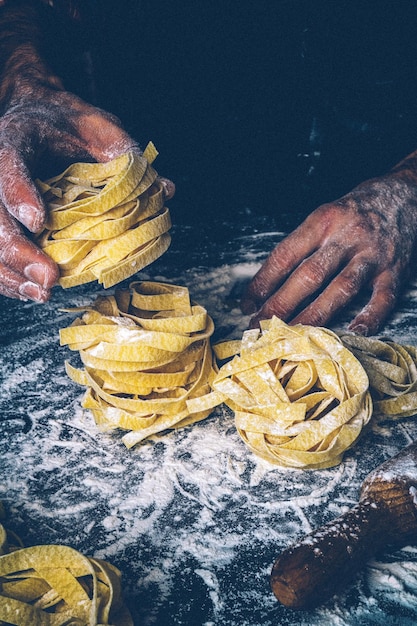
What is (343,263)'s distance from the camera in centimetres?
300

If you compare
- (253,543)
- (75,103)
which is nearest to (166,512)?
(253,543)

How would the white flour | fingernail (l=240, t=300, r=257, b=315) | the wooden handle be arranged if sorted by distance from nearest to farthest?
the wooden handle
the white flour
fingernail (l=240, t=300, r=257, b=315)

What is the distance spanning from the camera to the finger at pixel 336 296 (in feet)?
9.39

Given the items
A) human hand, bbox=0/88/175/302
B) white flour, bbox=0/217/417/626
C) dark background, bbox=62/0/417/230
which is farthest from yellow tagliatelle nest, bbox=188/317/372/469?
dark background, bbox=62/0/417/230

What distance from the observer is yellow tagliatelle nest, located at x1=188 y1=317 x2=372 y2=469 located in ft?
7.15

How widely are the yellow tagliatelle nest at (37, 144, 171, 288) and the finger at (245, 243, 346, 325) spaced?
74 cm

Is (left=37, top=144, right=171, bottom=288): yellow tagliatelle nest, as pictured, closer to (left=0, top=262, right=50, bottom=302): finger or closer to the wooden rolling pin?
(left=0, top=262, right=50, bottom=302): finger

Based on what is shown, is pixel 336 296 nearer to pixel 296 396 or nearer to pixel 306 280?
pixel 306 280

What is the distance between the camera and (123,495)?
2160 millimetres

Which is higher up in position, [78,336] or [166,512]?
[78,336]

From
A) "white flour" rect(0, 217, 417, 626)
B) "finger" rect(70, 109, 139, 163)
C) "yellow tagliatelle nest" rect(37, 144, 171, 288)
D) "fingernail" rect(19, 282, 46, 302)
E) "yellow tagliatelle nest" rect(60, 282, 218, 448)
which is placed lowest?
"white flour" rect(0, 217, 417, 626)

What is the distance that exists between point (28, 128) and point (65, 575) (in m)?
1.72

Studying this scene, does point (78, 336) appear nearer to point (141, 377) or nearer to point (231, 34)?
point (141, 377)

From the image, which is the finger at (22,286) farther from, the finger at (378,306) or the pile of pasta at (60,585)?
the finger at (378,306)
